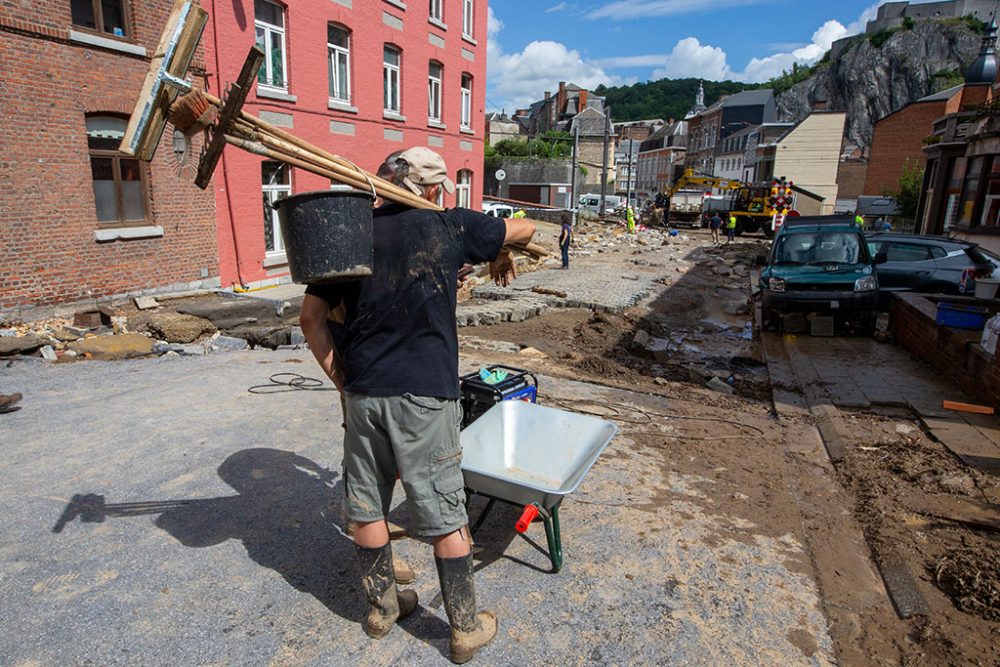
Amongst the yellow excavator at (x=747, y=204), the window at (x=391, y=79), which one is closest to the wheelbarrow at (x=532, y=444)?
the window at (x=391, y=79)

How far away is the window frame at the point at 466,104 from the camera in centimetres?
2183

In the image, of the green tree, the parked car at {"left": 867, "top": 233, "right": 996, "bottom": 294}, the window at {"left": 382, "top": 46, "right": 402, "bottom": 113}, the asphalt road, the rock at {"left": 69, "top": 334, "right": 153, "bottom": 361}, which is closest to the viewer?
the asphalt road

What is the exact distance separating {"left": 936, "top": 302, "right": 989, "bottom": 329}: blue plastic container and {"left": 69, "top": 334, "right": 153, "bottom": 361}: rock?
11.1m

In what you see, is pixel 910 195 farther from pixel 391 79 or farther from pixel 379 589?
pixel 379 589

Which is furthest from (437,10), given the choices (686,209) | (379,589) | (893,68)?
(893,68)

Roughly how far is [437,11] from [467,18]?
2137 millimetres

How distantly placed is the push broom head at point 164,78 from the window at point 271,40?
1190cm

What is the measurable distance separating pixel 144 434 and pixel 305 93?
11287mm

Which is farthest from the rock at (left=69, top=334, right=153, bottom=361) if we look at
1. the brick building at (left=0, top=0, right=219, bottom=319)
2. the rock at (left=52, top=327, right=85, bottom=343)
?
the brick building at (left=0, top=0, right=219, bottom=319)

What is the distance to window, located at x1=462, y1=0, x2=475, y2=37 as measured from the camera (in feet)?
68.6

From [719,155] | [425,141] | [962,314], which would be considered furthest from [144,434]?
[719,155]

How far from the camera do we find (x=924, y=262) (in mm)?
12164

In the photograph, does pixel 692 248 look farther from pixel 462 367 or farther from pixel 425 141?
pixel 462 367

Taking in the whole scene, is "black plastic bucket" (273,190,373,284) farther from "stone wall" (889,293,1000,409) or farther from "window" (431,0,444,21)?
"window" (431,0,444,21)
